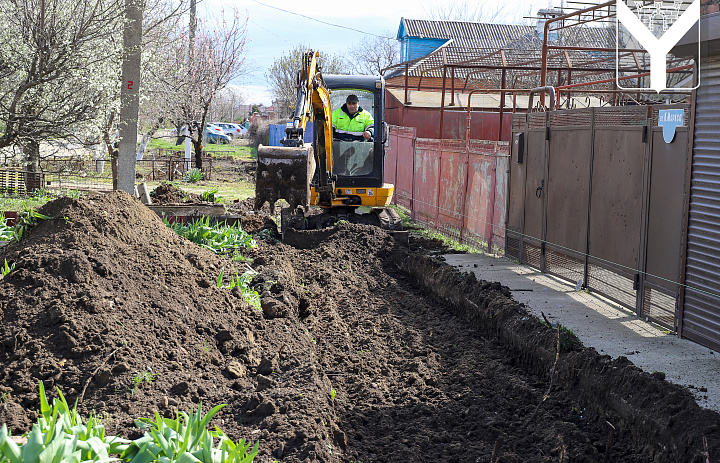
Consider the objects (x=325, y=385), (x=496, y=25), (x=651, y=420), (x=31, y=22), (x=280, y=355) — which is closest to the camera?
(x=651, y=420)

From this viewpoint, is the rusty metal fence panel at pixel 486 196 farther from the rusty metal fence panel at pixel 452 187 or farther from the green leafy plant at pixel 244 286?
the green leafy plant at pixel 244 286

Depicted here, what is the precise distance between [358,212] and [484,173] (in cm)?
277

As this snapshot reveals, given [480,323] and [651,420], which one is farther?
[480,323]

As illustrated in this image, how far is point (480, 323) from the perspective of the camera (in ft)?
25.5

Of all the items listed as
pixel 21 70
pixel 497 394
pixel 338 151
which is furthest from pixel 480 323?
pixel 21 70

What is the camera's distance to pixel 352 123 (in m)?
12.5

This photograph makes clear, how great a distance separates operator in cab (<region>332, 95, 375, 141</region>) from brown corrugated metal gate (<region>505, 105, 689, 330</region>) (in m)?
3.08

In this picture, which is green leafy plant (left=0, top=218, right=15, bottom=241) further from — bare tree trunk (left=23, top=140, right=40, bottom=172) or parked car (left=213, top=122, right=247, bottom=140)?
parked car (left=213, top=122, right=247, bottom=140)

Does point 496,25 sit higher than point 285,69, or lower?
higher

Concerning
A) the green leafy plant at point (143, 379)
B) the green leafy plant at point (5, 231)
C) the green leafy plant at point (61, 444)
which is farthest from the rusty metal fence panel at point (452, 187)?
the green leafy plant at point (61, 444)

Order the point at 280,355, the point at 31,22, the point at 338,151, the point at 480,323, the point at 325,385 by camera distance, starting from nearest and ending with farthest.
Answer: the point at 325,385 → the point at 280,355 → the point at 480,323 → the point at 31,22 → the point at 338,151

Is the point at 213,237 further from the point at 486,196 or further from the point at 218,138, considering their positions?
the point at 218,138

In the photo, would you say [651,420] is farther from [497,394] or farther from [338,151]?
[338,151]

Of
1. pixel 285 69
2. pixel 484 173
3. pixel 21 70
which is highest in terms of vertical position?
pixel 285 69
